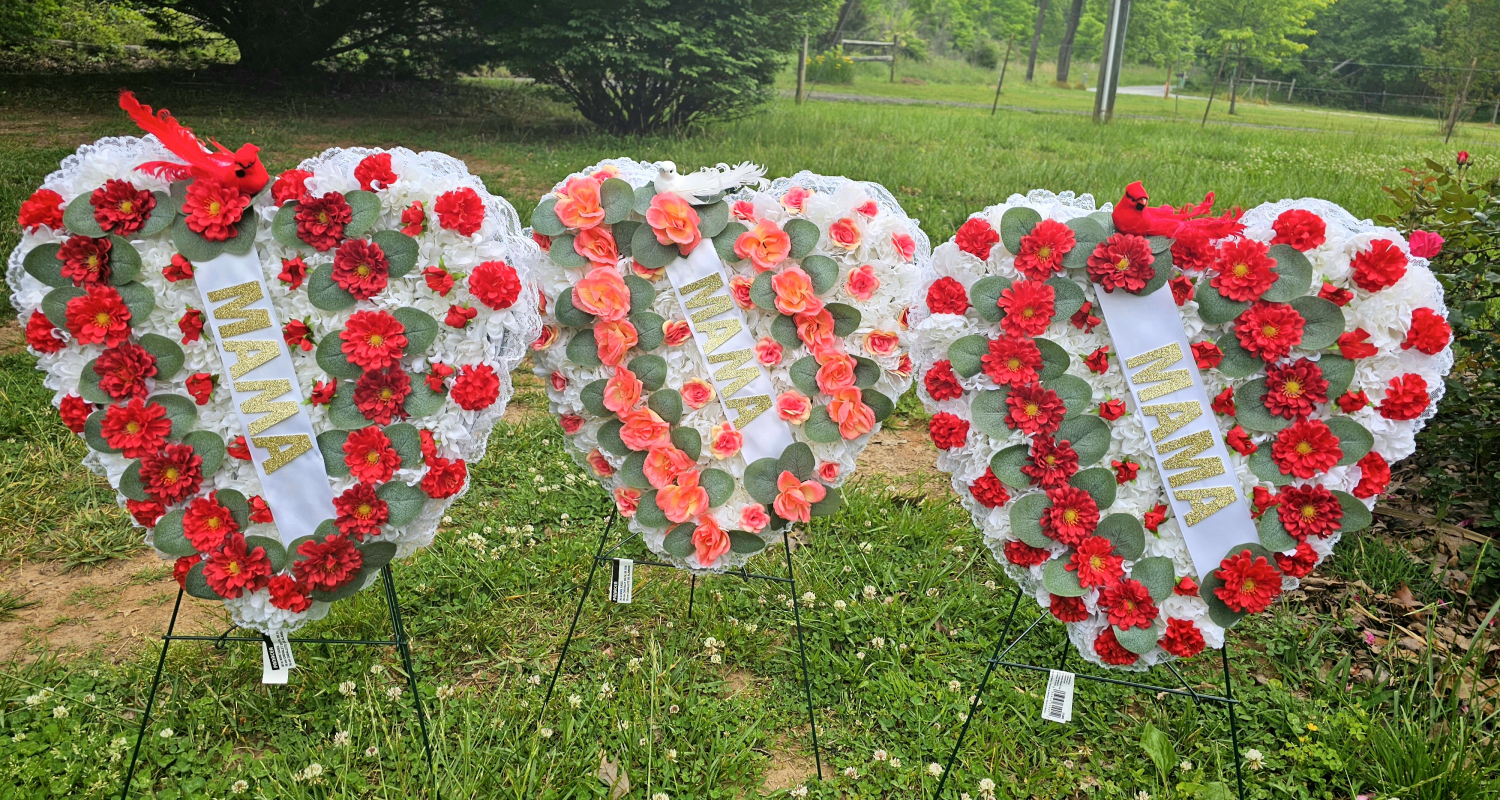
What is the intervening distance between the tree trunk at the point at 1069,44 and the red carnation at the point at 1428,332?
23.2 m

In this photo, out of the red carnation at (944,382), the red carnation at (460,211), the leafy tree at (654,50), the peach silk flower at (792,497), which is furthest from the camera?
the leafy tree at (654,50)

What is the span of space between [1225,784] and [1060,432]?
1139mm

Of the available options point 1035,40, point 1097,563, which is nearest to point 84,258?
point 1097,563

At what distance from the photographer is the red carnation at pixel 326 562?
5.93 feet

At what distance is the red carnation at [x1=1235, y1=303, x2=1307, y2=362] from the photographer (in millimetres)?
1761

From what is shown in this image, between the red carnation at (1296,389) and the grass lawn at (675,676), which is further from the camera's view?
the grass lawn at (675,676)

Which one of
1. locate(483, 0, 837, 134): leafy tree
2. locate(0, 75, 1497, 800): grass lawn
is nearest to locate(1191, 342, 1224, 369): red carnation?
locate(0, 75, 1497, 800): grass lawn

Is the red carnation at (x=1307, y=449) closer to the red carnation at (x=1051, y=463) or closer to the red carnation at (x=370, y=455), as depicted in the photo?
the red carnation at (x=1051, y=463)

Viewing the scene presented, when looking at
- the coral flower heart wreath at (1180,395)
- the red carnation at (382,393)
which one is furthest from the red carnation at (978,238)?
the red carnation at (382,393)

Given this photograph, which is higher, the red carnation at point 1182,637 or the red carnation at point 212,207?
the red carnation at point 212,207

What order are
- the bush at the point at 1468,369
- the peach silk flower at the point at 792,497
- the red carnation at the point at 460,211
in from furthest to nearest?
the bush at the point at 1468,369 < the peach silk flower at the point at 792,497 < the red carnation at the point at 460,211

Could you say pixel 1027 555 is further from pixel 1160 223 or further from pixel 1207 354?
pixel 1160 223

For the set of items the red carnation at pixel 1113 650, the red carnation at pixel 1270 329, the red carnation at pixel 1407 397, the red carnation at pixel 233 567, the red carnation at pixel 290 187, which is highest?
the red carnation at pixel 290 187

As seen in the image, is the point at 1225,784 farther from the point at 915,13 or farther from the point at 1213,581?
the point at 915,13
